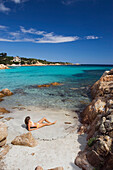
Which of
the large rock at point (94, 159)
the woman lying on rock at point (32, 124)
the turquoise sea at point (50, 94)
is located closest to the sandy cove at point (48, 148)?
the woman lying on rock at point (32, 124)

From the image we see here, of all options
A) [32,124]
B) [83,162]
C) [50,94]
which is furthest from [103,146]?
[50,94]

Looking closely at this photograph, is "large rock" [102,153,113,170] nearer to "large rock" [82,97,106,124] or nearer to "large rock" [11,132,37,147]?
"large rock" [11,132,37,147]

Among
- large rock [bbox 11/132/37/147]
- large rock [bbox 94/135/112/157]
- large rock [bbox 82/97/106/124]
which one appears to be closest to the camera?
large rock [bbox 94/135/112/157]

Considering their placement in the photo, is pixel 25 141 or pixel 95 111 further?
pixel 95 111

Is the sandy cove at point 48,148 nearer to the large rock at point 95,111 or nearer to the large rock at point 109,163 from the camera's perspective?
the large rock at point 95,111

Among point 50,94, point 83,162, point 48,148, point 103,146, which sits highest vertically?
point 103,146

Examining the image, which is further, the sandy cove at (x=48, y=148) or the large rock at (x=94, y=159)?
the sandy cove at (x=48, y=148)

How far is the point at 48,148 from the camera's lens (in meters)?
6.35

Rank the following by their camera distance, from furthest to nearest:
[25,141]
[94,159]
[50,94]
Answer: [50,94] < [25,141] < [94,159]

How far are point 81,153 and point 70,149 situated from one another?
2.12ft

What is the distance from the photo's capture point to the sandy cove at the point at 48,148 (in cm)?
531

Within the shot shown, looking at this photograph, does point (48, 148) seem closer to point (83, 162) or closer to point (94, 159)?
point (83, 162)

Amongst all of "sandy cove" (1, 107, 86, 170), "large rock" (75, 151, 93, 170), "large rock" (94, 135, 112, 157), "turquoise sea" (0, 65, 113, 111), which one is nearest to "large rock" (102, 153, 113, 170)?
Result: "large rock" (94, 135, 112, 157)

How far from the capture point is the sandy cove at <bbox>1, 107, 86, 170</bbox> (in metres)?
5.31
